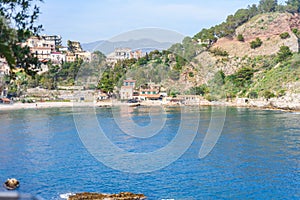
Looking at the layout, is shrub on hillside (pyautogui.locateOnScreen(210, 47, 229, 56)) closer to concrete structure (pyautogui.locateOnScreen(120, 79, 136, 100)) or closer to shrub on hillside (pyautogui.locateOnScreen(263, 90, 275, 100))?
concrete structure (pyautogui.locateOnScreen(120, 79, 136, 100))

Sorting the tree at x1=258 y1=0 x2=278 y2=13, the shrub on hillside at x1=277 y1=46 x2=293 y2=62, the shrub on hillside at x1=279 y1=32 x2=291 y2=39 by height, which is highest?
the tree at x1=258 y1=0 x2=278 y2=13

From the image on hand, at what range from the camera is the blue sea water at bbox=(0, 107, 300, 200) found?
10914mm

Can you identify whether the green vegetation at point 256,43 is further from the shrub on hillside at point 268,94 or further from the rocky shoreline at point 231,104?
the shrub on hillside at point 268,94

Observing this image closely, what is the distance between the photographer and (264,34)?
Answer: 54.1 m

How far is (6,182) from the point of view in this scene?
11.0 meters

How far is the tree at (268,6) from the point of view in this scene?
5944 cm

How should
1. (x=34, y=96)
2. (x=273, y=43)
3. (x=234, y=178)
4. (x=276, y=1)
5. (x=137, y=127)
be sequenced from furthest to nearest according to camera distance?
1. (x=276, y=1)
2. (x=273, y=43)
3. (x=34, y=96)
4. (x=137, y=127)
5. (x=234, y=178)

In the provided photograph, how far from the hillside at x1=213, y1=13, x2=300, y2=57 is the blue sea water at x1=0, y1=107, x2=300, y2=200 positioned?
31.5 metres

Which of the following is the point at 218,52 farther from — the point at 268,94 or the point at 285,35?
the point at 268,94

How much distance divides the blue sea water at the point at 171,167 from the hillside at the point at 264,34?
1238 inches

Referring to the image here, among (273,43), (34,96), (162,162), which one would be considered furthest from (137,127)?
(273,43)

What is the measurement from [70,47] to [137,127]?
164 ft

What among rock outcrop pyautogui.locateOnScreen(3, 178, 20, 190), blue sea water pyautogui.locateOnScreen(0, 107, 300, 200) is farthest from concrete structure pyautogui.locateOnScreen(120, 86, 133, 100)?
rock outcrop pyautogui.locateOnScreen(3, 178, 20, 190)

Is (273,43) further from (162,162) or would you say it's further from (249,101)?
(162,162)
